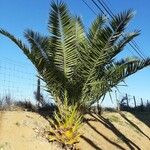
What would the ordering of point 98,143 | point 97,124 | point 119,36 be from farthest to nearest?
point 97,124 < point 98,143 < point 119,36

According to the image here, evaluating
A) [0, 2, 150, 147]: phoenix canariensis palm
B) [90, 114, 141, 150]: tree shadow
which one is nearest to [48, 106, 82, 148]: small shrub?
[0, 2, 150, 147]: phoenix canariensis palm

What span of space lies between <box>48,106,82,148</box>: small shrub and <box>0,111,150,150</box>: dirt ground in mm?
317

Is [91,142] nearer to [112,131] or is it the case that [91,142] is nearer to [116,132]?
[112,131]

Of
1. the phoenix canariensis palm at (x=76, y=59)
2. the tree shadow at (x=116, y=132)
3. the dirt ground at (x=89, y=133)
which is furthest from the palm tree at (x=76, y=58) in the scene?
the tree shadow at (x=116, y=132)

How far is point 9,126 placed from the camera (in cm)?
1341

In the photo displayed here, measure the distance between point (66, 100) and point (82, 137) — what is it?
6.47 ft

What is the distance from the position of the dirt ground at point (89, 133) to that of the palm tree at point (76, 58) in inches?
51.2

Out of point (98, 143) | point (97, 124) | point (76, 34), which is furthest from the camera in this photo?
point (97, 124)

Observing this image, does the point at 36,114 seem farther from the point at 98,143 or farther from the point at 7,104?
the point at 98,143

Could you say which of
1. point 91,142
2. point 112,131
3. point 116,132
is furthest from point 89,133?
point 116,132

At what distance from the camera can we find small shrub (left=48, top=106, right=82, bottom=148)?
13.7 meters

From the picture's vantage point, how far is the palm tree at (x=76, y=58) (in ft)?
43.7

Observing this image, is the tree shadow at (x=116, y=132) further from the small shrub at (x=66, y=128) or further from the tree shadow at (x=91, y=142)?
the small shrub at (x=66, y=128)

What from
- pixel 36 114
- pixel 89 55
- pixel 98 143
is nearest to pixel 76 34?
pixel 89 55
